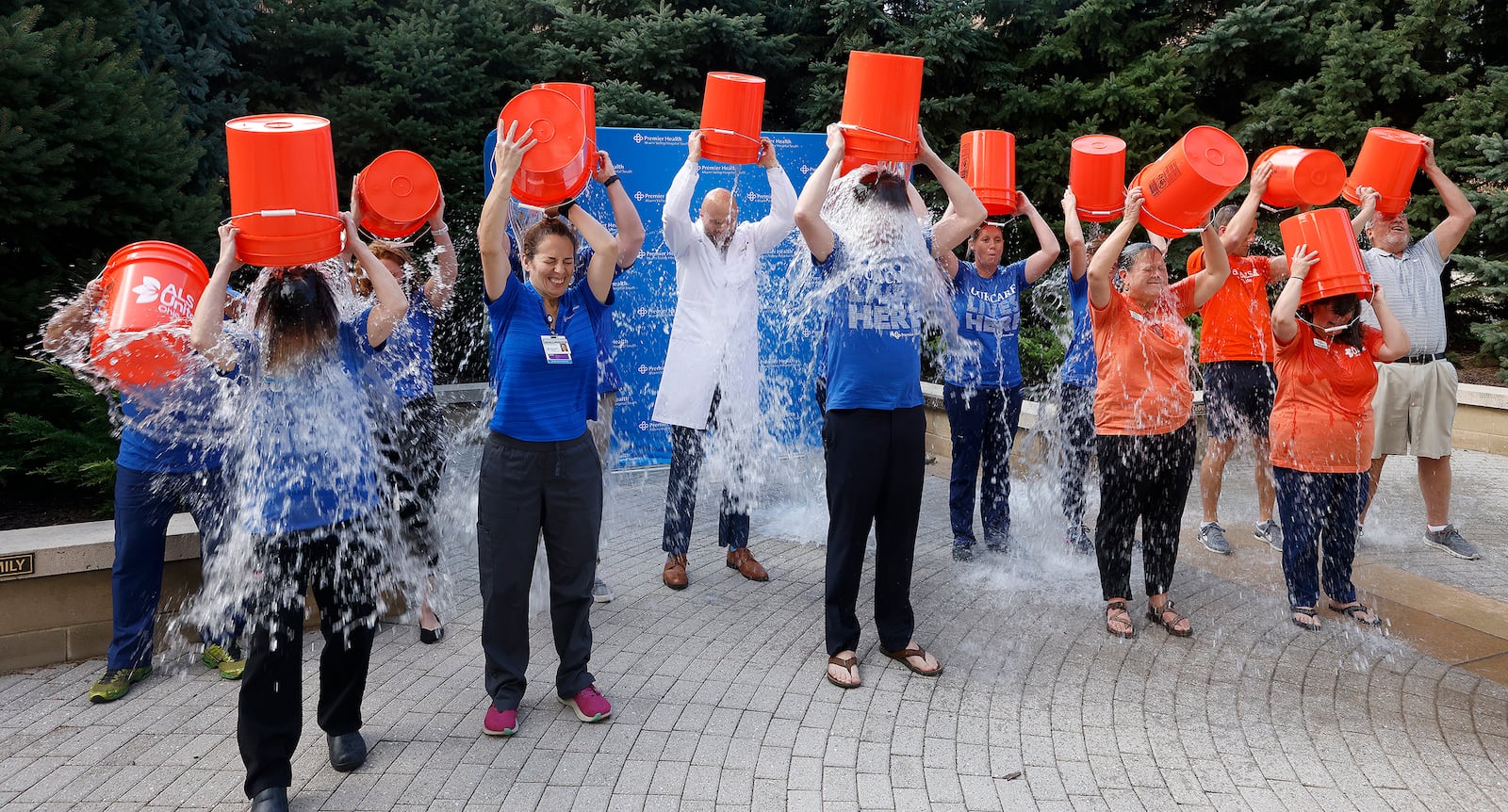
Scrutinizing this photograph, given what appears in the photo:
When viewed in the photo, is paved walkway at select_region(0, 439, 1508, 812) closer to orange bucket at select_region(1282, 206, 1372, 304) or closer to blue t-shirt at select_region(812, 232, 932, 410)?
blue t-shirt at select_region(812, 232, 932, 410)

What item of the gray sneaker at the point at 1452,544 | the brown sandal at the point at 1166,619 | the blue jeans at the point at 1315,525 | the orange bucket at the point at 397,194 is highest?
the orange bucket at the point at 397,194

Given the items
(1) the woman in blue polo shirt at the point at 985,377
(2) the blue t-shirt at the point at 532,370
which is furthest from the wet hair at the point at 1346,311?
(2) the blue t-shirt at the point at 532,370

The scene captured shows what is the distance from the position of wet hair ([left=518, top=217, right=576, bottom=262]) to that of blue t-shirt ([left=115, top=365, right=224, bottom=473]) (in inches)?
55.3

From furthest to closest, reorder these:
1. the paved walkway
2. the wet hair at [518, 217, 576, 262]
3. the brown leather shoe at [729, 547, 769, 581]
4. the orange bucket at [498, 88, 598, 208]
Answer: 1. the brown leather shoe at [729, 547, 769, 581]
2. the wet hair at [518, 217, 576, 262]
3. the orange bucket at [498, 88, 598, 208]
4. the paved walkway

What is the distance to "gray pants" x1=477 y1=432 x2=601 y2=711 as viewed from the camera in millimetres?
3711

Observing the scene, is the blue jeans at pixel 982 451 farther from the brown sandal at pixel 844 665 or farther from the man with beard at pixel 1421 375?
the man with beard at pixel 1421 375

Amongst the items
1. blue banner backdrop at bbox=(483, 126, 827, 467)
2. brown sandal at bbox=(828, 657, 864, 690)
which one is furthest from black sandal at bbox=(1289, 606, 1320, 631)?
blue banner backdrop at bbox=(483, 126, 827, 467)

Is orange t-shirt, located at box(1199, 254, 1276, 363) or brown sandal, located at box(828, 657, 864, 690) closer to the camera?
brown sandal, located at box(828, 657, 864, 690)

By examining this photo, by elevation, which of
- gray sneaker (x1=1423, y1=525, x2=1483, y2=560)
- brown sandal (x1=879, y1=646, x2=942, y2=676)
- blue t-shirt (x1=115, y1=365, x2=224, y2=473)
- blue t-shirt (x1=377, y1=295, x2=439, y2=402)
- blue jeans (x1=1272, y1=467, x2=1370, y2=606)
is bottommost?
brown sandal (x1=879, y1=646, x2=942, y2=676)

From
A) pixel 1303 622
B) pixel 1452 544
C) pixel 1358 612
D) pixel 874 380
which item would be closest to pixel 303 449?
pixel 874 380

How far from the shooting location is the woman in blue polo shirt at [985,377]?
19.5 feet

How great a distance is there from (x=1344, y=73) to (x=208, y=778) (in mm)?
12844

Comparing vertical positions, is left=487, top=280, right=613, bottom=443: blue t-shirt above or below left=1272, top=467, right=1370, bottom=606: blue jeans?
above

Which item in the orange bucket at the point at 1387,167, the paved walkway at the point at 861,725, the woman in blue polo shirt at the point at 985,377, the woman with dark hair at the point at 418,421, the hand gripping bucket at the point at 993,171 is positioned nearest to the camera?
the paved walkway at the point at 861,725
